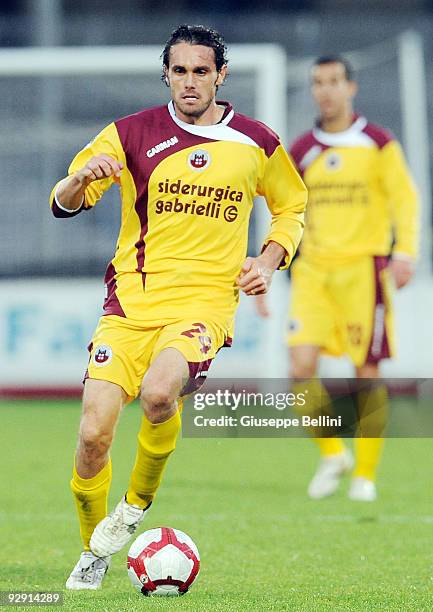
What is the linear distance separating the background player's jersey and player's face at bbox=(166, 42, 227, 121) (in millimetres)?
3529

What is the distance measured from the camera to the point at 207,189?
5414mm

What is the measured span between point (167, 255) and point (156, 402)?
68 cm

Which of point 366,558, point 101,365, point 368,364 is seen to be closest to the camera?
point 101,365

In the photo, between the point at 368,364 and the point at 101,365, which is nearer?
the point at 101,365

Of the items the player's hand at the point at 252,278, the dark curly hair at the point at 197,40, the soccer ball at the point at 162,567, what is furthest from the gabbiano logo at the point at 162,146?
the soccer ball at the point at 162,567

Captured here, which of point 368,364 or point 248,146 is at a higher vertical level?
point 248,146

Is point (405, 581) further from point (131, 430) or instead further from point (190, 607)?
point (131, 430)

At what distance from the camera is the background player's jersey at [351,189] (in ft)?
29.0

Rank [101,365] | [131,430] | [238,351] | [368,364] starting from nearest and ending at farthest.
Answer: [101,365] < [368,364] < [131,430] < [238,351]

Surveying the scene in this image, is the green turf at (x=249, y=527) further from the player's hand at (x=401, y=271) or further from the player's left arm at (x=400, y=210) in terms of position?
the player's left arm at (x=400, y=210)

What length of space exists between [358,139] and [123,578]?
4.40 metres

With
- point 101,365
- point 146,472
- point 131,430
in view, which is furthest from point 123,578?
point 131,430

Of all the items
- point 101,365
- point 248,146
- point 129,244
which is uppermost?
point 248,146

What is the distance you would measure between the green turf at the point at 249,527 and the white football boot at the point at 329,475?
97 millimetres
